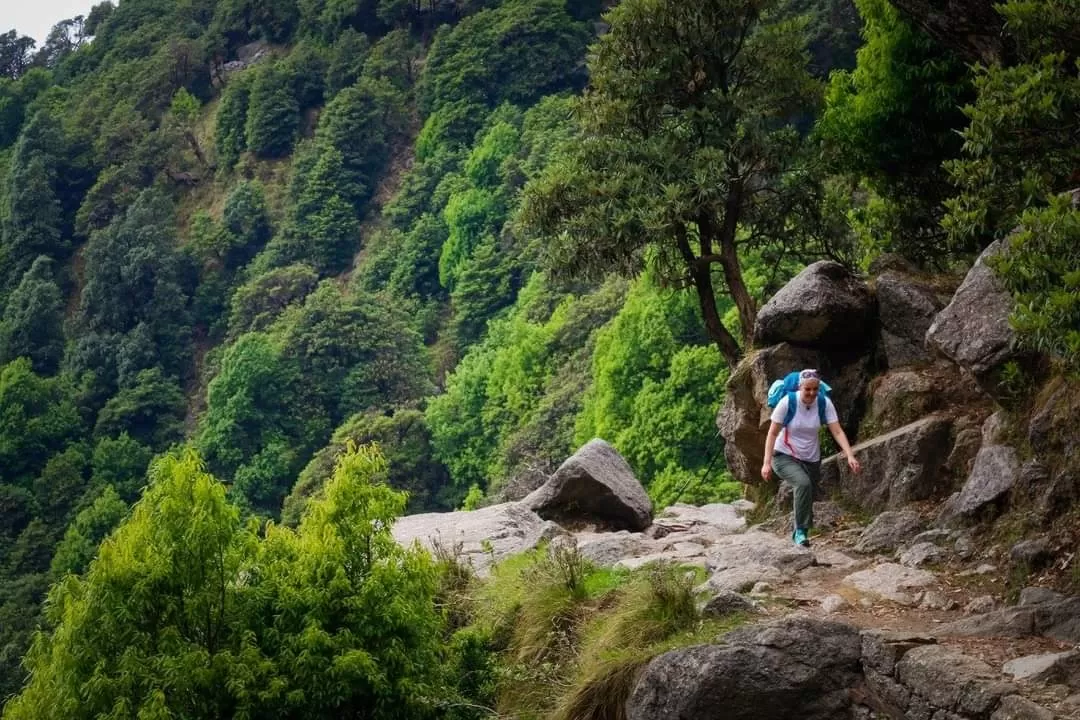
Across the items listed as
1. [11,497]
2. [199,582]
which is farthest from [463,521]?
[11,497]

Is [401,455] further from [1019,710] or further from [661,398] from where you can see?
[1019,710]

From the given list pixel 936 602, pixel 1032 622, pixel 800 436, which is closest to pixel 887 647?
pixel 1032 622

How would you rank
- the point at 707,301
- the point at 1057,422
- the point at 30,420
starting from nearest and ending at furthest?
the point at 1057,422 → the point at 707,301 → the point at 30,420

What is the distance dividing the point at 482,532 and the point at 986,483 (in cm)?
820

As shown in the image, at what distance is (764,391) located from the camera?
15625 millimetres

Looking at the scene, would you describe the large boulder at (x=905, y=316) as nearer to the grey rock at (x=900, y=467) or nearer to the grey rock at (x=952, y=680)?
the grey rock at (x=900, y=467)

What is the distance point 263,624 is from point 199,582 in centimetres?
72

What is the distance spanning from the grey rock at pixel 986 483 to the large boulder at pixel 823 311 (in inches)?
143

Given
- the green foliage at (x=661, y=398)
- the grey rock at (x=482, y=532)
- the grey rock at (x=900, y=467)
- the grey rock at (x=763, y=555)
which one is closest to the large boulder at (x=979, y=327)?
the grey rock at (x=900, y=467)

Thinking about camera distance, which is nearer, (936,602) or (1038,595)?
(1038,595)

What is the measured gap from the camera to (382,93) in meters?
106

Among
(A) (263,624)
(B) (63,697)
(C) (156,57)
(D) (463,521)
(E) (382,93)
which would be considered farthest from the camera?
(C) (156,57)

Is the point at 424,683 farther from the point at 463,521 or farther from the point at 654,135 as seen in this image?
the point at 654,135

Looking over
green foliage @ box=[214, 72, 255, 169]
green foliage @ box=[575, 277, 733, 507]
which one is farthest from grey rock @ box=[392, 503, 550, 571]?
green foliage @ box=[214, 72, 255, 169]
